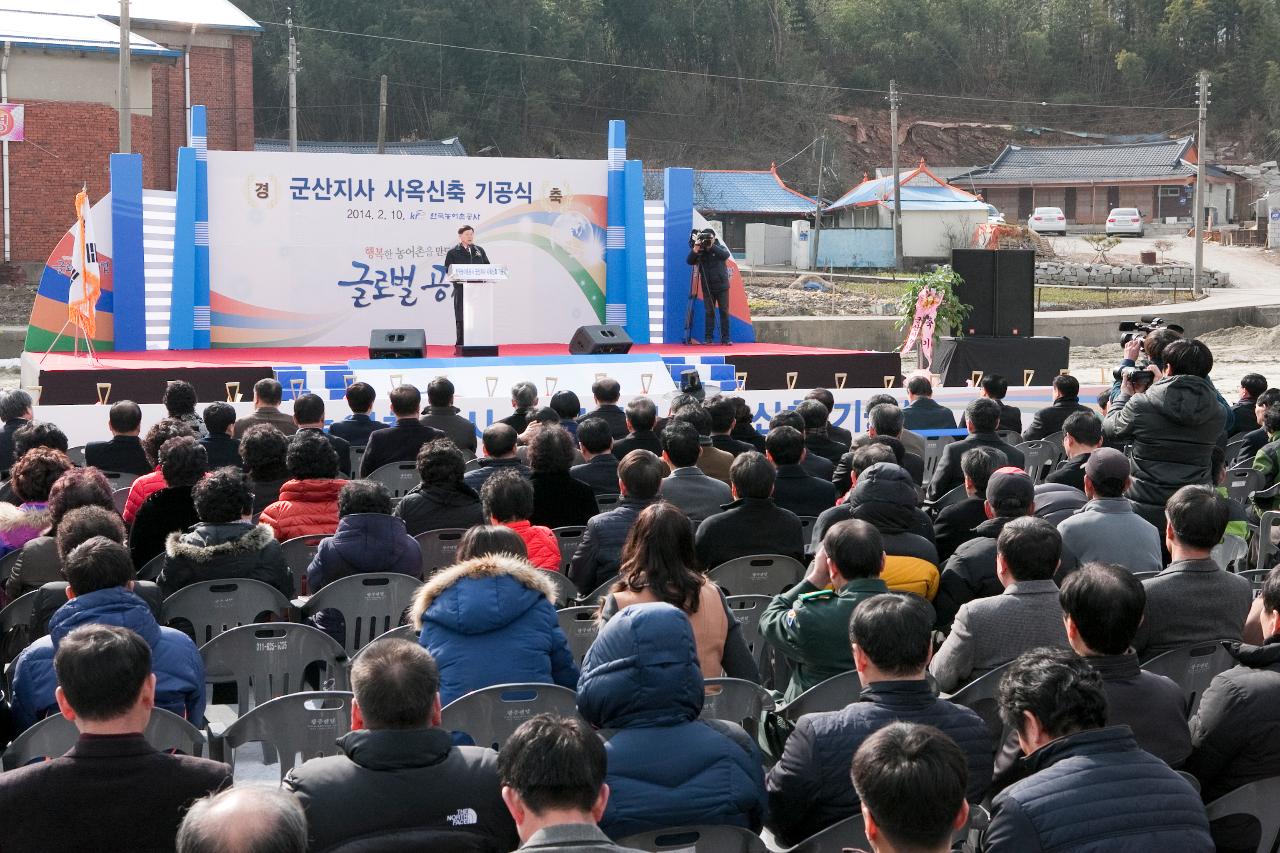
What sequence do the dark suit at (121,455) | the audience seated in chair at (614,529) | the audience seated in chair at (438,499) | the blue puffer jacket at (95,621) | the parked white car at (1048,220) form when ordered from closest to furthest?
the blue puffer jacket at (95,621) < the audience seated in chair at (614,529) < the audience seated in chair at (438,499) < the dark suit at (121,455) < the parked white car at (1048,220)

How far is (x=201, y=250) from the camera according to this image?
14141mm

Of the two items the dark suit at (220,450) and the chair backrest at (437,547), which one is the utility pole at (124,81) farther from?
the chair backrest at (437,547)

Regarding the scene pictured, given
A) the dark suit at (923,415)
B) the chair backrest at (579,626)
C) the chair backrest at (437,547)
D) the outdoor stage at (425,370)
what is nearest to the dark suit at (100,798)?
the chair backrest at (579,626)

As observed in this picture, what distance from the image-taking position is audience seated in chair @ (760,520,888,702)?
3.72 m

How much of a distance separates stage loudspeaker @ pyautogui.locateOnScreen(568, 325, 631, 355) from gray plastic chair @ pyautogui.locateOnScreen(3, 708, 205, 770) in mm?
10461

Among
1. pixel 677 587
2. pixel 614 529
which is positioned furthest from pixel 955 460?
pixel 677 587

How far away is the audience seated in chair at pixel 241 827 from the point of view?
183cm

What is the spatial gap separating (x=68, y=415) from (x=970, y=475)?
21.8ft

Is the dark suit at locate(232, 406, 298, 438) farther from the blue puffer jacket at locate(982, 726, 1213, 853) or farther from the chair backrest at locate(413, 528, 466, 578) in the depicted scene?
the blue puffer jacket at locate(982, 726, 1213, 853)

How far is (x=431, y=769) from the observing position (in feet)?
8.44

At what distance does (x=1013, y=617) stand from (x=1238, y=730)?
68 centimetres

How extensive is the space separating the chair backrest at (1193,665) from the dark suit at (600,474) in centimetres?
304

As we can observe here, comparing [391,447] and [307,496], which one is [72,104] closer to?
[391,447]

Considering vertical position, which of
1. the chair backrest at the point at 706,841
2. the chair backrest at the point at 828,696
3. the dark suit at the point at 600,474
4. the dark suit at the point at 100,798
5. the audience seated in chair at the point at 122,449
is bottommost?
the chair backrest at the point at 706,841
